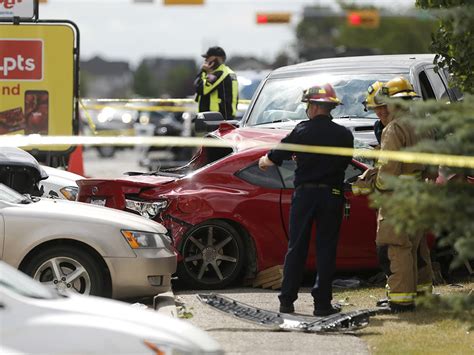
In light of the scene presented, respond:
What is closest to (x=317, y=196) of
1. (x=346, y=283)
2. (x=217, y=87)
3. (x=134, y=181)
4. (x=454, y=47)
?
(x=454, y=47)

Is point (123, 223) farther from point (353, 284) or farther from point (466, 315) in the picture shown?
point (466, 315)

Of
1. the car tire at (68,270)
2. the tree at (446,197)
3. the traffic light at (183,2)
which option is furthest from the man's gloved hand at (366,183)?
the traffic light at (183,2)

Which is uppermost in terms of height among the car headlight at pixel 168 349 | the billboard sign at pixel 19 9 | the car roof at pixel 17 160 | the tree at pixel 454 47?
the billboard sign at pixel 19 9

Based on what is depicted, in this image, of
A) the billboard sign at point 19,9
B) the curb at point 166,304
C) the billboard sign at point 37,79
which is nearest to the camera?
the curb at point 166,304

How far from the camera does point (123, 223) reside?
10445 mm

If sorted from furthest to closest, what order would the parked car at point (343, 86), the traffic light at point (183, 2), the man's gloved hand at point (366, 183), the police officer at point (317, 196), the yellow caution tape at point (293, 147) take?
the traffic light at point (183, 2) → the parked car at point (343, 86) → the man's gloved hand at point (366, 183) → the police officer at point (317, 196) → the yellow caution tape at point (293, 147)

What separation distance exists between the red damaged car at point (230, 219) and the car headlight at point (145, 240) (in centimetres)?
99

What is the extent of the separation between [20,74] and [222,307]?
705 cm

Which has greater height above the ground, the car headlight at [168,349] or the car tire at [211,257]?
the car headlight at [168,349]

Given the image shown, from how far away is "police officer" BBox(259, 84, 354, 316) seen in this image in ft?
33.6

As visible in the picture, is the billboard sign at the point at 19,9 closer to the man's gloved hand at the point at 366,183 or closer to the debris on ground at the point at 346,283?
the debris on ground at the point at 346,283

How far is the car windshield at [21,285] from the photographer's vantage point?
660cm

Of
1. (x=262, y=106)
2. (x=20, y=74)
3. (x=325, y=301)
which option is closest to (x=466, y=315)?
(x=325, y=301)

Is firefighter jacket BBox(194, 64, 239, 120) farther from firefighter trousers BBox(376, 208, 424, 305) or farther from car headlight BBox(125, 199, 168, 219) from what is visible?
firefighter trousers BBox(376, 208, 424, 305)
